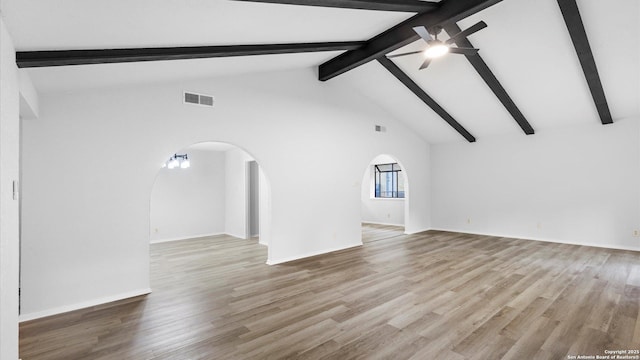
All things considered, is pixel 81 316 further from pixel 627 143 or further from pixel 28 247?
pixel 627 143

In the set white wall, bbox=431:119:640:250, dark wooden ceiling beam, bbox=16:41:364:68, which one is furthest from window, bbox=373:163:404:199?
dark wooden ceiling beam, bbox=16:41:364:68

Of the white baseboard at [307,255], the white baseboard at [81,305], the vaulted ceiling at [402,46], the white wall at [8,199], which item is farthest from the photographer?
the white baseboard at [307,255]

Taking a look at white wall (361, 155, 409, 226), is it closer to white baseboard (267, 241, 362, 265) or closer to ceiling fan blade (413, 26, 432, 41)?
white baseboard (267, 241, 362, 265)

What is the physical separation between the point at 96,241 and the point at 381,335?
338cm

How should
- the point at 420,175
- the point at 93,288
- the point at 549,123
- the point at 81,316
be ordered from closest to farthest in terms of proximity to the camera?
the point at 81,316 → the point at 93,288 → the point at 549,123 → the point at 420,175

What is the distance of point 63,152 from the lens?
3.34m

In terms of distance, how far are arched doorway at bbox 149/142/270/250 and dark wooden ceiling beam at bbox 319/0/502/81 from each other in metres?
3.21

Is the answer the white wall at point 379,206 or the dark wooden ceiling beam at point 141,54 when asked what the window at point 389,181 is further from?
the dark wooden ceiling beam at point 141,54

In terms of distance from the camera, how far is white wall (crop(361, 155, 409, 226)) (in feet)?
32.3

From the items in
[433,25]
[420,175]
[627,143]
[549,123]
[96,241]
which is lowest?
[96,241]

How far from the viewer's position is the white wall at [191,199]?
289 inches

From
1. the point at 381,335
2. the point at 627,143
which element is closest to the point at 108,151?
the point at 381,335

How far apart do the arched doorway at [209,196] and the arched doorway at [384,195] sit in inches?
156

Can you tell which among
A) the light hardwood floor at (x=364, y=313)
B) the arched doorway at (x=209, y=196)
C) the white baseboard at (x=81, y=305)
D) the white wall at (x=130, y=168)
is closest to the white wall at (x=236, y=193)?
the arched doorway at (x=209, y=196)
